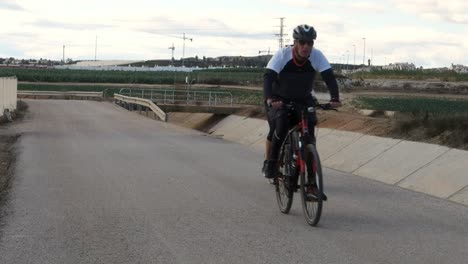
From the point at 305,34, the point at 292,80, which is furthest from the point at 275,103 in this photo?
the point at 305,34

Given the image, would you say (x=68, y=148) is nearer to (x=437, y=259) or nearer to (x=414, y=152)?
(x=414, y=152)

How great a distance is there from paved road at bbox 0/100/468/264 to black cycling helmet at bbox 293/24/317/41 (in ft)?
6.52

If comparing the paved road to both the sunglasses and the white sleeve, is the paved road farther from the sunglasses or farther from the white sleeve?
the sunglasses

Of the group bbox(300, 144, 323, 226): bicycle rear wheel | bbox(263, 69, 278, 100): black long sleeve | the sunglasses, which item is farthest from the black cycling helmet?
bbox(300, 144, 323, 226): bicycle rear wheel

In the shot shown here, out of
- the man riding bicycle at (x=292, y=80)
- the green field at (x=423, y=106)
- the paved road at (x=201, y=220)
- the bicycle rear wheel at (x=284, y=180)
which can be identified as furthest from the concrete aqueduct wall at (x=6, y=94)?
the man riding bicycle at (x=292, y=80)

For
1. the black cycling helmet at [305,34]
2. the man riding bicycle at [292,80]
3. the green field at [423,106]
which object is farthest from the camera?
the green field at [423,106]

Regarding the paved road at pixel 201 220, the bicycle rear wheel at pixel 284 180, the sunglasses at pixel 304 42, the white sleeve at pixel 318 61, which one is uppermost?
the sunglasses at pixel 304 42

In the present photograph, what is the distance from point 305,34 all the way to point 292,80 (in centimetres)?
72

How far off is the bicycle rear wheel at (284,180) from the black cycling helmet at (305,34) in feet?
4.08

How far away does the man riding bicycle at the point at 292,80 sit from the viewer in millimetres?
8078

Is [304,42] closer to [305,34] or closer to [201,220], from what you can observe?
[305,34]

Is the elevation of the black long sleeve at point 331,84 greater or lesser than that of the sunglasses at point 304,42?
lesser

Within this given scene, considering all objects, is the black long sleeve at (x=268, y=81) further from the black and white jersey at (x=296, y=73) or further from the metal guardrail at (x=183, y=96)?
the metal guardrail at (x=183, y=96)

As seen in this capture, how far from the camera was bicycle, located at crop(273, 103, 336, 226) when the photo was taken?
24.6 ft
